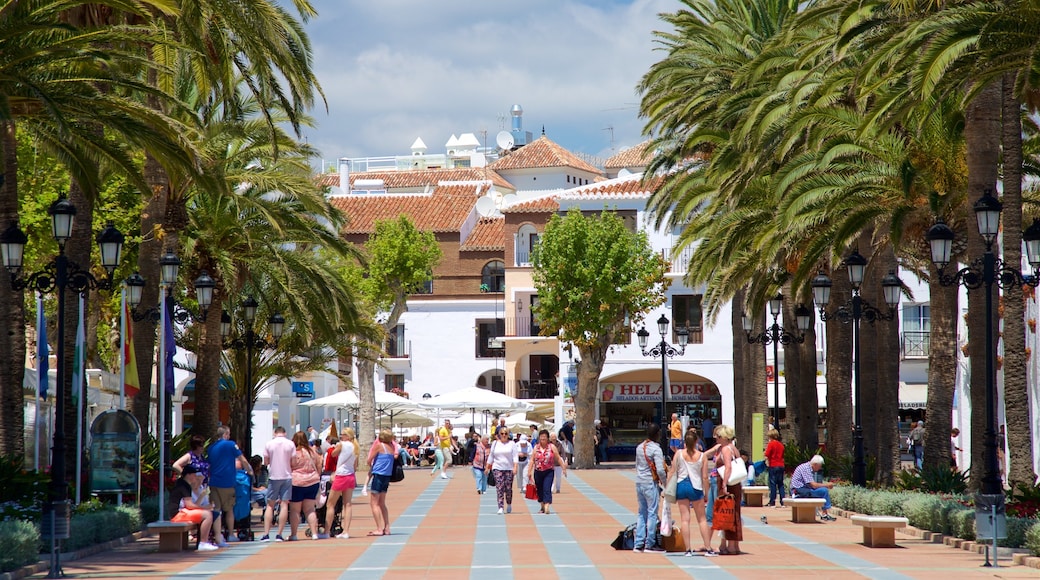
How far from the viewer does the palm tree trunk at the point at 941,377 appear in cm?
2441

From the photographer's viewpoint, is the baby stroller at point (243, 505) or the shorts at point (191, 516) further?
the baby stroller at point (243, 505)

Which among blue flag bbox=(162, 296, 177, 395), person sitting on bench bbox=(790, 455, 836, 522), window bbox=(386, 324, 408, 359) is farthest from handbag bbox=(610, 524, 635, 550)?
window bbox=(386, 324, 408, 359)

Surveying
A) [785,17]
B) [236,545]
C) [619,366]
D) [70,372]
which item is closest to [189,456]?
[236,545]

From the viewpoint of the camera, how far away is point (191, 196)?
2767 cm

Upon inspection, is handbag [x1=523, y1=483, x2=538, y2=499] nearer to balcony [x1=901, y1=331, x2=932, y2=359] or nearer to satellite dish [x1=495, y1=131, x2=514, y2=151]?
balcony [x1=901, y1=331, x2=932, y2=359]

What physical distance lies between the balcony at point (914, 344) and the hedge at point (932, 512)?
31727mm

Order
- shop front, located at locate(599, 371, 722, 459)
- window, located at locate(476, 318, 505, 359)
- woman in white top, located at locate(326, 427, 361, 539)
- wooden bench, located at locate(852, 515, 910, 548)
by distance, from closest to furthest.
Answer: wooden bench, located at locate(852, 515, 910, 548) < woman in white top, located at locate(326, 427, 361, 539) < shop front, located at locate(599, 371, 722, 459) < window, located at locate(476, 318, 505, 359)

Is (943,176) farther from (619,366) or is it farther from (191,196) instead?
(619,366)

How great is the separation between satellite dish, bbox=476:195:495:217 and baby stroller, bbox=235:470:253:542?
5727 cm

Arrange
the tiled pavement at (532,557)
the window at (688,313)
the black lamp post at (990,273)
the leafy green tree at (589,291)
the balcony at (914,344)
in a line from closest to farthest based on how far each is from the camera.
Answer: the tiled pavement at (532,557) < the black lamp post at (990,273) < the leafy green tree at (589,291) < the balcony at (914,344) < the window at (688,313)

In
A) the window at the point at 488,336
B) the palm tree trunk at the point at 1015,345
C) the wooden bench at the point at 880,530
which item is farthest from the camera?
the window at the point at 488,336

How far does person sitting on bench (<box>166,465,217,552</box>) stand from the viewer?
1931cm

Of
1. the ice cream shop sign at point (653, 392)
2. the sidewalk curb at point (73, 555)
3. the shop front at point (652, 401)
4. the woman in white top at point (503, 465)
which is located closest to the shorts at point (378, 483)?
the sidewalk curb at point (73, 555)

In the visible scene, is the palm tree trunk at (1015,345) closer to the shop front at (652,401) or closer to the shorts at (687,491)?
the shorts at (687,491)
